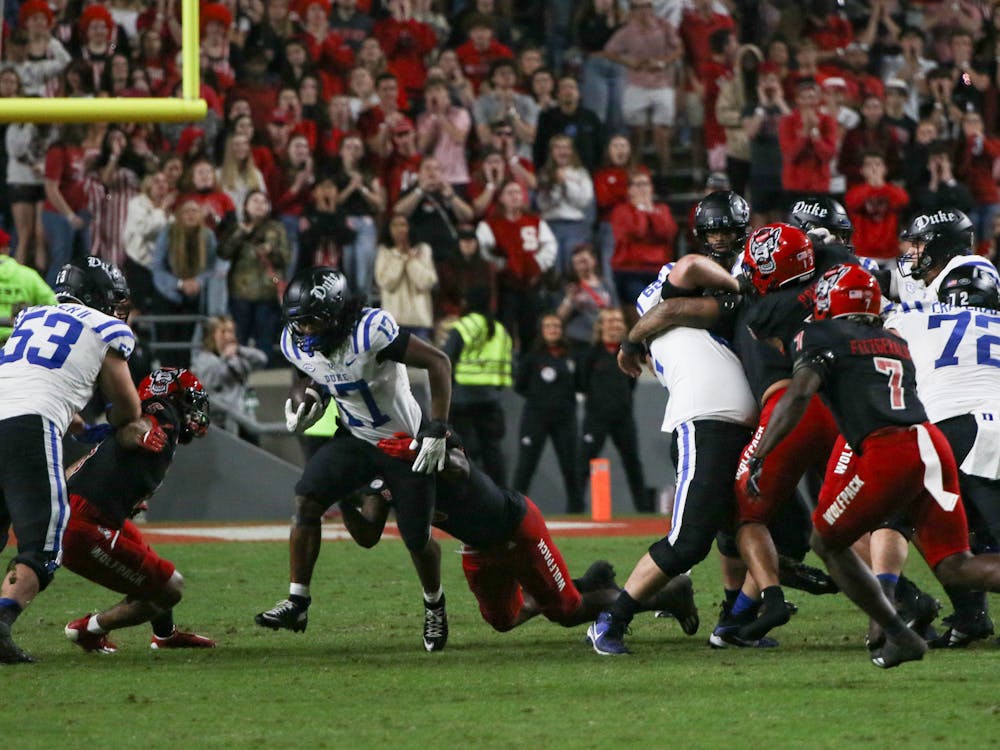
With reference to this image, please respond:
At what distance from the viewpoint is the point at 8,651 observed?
259 inches

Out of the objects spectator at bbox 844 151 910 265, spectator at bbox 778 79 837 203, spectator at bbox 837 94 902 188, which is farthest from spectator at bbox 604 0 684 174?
spectator at bbox 844 151 910 265

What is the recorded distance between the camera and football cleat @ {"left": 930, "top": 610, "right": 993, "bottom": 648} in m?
7.02

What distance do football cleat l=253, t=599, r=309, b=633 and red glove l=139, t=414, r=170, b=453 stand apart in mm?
792

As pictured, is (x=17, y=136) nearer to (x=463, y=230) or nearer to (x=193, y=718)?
(x=463, y=230)

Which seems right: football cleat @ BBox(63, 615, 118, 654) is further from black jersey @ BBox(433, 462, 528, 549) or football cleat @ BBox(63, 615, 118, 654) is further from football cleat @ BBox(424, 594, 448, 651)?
black jersey @ BBox(433, 462, 528, 549)

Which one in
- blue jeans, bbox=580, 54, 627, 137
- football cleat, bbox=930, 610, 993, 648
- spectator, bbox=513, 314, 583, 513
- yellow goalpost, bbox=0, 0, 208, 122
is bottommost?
spectator, bbox=513, 314, 583, 513

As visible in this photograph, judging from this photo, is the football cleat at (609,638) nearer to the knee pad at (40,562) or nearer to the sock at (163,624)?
the sock at (163,624)

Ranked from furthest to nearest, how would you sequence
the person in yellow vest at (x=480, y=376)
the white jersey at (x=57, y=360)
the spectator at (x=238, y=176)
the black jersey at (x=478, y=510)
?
the spectator at (x=238, y=176)
the person in yellow vest at (x=480, y=376)
the black jersey at (x=478, y=510)
the white jersey at (x=57, y=360)

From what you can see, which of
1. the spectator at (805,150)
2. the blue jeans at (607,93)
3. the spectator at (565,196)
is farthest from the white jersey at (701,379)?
the blue jeans at (607,93)

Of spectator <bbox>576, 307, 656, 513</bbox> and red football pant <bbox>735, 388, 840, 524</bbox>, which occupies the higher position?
red football pant <bbox>735, 388, 840, 524</bbox>

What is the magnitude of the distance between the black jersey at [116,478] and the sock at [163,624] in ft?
1.46

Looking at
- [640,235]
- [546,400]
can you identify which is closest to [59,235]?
[546,400]

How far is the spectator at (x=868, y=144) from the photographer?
1573cm

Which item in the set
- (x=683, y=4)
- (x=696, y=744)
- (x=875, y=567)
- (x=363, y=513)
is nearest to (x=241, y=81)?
(x=683, y=4)
